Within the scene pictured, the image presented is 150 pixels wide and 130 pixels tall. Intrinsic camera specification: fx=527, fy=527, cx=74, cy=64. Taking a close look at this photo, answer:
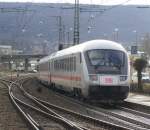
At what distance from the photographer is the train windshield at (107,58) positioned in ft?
78.4

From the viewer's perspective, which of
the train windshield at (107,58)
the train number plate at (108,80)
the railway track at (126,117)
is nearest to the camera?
the railway track at (126,117)

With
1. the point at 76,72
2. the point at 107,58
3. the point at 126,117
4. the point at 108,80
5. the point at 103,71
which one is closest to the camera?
the point at 126,117

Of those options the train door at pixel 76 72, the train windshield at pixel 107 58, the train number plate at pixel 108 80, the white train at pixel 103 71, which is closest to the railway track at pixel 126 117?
the white train at pixel 103 71

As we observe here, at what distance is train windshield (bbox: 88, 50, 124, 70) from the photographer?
2391 centimetres

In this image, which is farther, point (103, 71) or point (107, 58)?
point (107, 58)

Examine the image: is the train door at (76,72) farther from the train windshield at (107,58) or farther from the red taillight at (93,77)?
the red taillight at (93,77)

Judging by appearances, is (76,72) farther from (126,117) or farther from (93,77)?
(126,117)

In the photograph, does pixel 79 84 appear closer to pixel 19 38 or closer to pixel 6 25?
pixel 6 25

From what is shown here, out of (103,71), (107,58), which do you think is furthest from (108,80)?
(107,58)

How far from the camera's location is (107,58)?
2411 cm

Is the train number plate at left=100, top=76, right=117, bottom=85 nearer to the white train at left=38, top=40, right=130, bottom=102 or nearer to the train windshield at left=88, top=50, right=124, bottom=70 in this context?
the white train at left=38, top=40, right=130, bottom=102

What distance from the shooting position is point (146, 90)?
106 feet

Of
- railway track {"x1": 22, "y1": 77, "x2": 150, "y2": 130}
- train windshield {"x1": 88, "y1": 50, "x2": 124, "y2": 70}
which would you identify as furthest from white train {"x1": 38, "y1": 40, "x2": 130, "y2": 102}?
railway track {"x1": 22, "y1": 77, "x2": 150, "y2": 130}

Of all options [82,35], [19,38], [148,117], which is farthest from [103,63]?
[19,38]
